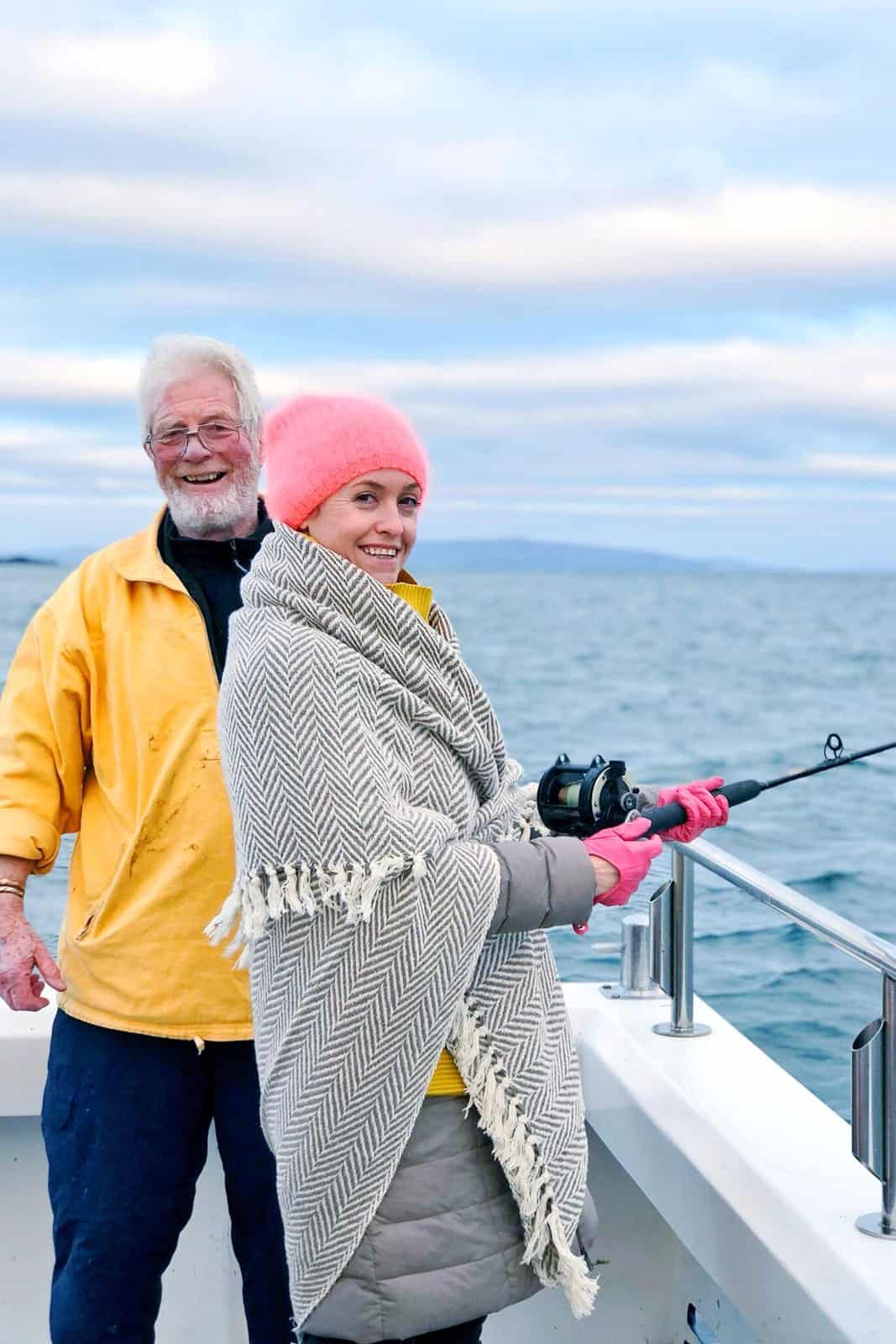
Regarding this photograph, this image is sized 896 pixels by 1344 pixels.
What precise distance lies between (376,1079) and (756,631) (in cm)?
3361

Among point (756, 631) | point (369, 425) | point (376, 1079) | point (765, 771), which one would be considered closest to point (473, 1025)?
point (376, 1079)

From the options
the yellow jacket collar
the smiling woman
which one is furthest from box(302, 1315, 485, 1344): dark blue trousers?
the yellow jacket collar

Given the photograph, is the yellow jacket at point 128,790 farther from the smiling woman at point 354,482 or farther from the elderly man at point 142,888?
the smiling woman at point 354,482

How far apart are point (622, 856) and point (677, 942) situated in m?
0.84

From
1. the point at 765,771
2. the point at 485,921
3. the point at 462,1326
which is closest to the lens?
the point at 485,921

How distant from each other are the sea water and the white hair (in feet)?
3.14

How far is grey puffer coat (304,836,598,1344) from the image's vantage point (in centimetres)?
150

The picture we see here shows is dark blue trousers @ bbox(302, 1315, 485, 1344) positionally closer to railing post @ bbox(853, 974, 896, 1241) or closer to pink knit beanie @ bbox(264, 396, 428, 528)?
railing post @ bbox(853, 974, 896, 1241)

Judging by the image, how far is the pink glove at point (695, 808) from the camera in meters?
1.79

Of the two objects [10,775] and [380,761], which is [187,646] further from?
[380,761]

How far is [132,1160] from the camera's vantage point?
74.8 inches

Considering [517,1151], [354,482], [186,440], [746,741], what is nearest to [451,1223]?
[517,1151]

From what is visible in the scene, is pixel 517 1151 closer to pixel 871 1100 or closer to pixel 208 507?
pixel 871 1100

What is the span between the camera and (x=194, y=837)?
6.26ft
